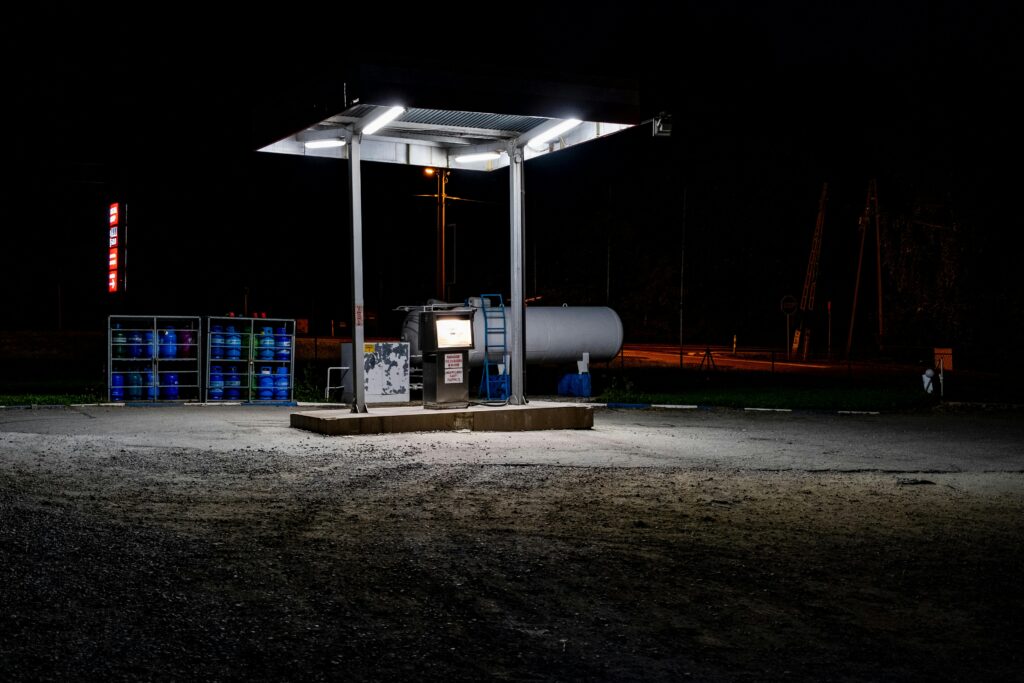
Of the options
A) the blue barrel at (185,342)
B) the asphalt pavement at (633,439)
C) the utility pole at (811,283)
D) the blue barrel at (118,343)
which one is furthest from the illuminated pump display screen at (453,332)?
the utility pole at (811,283)

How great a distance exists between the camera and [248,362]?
78.9 feet

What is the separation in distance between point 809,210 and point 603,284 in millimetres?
14427

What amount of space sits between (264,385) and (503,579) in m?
18.4

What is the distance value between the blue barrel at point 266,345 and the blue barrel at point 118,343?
2974mm

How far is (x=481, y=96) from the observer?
15.1 metres

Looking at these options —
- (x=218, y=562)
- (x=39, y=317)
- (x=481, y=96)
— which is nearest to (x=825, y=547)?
(x=218, y=562)

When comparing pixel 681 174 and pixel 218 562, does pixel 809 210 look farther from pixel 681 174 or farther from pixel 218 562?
pixel 218 562

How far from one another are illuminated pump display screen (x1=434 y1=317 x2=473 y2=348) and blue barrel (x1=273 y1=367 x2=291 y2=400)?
27.4 ft

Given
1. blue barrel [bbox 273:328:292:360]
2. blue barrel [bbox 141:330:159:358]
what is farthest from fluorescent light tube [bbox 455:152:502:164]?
blue barrel [bbox 141:330:159:358]

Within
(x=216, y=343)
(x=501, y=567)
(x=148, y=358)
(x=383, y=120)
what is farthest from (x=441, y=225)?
(x=501, y=567)

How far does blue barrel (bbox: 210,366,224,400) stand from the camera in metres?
23.7

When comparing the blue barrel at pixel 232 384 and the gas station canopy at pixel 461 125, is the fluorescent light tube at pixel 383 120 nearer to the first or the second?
the gas station canopy at pixel 461 125

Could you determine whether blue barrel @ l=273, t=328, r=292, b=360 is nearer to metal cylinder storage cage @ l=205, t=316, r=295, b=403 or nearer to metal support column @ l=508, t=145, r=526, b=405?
metal cylinder storage cage @ l=205, t=316, r=295, b=403

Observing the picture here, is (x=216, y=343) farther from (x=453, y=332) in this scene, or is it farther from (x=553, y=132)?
(x=553, y=132)
